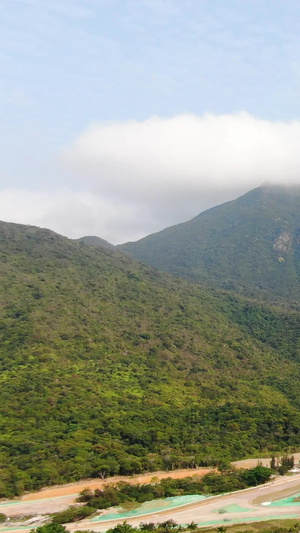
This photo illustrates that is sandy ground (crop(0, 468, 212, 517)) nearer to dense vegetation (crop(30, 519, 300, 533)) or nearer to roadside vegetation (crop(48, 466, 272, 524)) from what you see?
roadside vegetation (crop(48, 466, 272, 524))

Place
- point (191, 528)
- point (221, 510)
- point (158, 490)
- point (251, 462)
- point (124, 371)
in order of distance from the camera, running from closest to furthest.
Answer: point (191, 528) < point (221, 510) < point (158, 490) < point (251, 462) < point (124, 371)

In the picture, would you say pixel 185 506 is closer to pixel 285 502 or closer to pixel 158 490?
pixel 158 490

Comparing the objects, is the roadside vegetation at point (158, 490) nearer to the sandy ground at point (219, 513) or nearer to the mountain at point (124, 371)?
the sandy ground at point (219, 513)

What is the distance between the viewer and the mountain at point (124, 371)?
51.5 m

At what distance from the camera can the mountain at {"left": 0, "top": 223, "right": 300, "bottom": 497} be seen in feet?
169

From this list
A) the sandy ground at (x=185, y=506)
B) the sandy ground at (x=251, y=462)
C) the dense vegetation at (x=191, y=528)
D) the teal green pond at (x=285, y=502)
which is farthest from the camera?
the sandy ground at (x=251, y=462)

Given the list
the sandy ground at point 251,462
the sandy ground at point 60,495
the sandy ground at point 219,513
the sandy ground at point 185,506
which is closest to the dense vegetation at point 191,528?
the sandy ground at point 219,513

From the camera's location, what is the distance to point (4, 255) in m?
112

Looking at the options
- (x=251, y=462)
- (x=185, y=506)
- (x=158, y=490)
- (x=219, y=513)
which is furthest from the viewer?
(x=251, y=462)

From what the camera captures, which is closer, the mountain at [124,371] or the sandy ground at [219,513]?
the sandy ground at [219,513]

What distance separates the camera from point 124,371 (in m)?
78.3

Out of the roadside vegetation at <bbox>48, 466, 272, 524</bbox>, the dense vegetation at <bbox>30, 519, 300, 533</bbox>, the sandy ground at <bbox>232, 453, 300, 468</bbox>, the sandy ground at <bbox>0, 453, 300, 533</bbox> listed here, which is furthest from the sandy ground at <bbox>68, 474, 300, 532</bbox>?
the sandy ground at <bbox>232, 453, 300, 468</bbox>

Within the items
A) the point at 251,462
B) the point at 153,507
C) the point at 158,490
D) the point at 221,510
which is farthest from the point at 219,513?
the point at 251,462

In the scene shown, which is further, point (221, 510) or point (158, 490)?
point (158, 490)
